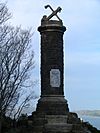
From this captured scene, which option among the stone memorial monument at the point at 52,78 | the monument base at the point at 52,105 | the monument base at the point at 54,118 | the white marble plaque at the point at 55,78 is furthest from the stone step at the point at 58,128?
the white marble plaque at the point at 55,78

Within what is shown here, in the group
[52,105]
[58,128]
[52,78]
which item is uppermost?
[52,78]

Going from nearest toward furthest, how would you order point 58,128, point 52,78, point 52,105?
point 58,128 → point 52,105 → point 52,78

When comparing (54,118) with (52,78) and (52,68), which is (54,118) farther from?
(52,68)

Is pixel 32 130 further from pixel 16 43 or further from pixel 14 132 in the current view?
pixel 16 43

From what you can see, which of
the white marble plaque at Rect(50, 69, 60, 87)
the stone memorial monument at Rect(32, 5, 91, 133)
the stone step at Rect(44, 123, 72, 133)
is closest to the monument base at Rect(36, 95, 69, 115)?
the stone memorial monument at Rect(32, 5, 91, 133)

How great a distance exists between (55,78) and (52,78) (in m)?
0.17

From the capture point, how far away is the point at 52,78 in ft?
76.9

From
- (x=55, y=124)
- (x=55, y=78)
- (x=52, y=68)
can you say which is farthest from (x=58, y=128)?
(x=52, y=68)

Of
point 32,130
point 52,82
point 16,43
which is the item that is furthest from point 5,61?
point 32,130

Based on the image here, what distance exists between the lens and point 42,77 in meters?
23.8

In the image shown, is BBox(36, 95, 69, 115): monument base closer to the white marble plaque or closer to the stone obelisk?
the stone obelisk

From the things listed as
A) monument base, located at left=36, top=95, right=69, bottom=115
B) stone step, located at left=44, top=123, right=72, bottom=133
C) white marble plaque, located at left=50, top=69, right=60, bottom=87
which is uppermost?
white marble plaque, located at left=50, top=69, right=60, bottom=87

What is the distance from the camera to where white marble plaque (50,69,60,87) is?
76.8ft

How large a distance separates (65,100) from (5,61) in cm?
418
